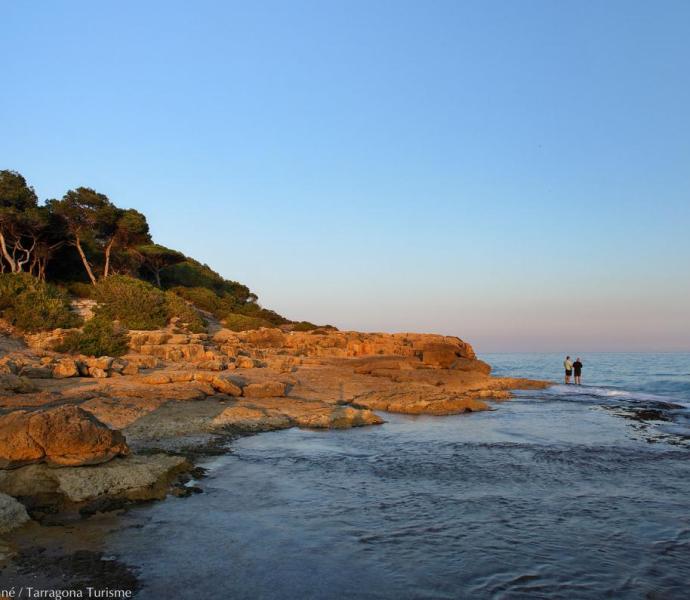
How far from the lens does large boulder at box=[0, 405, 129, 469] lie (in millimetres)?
7621

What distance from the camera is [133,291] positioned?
3394 centimetres

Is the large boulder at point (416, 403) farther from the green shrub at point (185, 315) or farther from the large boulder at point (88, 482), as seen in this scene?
the green shrub at point (185, 315)

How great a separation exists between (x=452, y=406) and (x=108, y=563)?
49.5 ft

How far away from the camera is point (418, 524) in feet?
23.6

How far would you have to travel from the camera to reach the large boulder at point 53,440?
25.0ft

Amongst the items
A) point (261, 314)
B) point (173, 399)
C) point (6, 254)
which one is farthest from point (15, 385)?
point (261, 314)

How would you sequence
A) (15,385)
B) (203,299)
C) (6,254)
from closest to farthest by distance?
(15,385) → (6,254) → (203,299)

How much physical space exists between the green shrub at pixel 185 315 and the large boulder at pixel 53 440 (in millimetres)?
25345

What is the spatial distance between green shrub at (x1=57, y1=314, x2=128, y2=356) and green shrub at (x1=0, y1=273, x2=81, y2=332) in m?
1.78

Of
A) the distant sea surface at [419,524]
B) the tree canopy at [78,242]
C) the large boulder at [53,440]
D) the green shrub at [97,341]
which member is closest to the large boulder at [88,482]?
the large boulder at [53,440]

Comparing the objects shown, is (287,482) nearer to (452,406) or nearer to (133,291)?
(452,406)

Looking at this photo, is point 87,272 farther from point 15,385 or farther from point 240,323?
point 15,385

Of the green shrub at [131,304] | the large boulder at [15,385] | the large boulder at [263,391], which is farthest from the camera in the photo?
the green shrub at [131,304]

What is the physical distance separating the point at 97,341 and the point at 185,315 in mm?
10064
